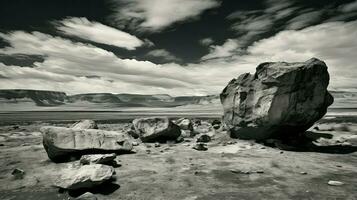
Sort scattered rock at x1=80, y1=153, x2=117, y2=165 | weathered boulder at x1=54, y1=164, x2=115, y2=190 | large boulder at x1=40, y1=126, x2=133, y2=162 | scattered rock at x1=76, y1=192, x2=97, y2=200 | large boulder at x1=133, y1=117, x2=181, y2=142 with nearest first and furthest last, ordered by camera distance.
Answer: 1. scattered rock at x1=76, y1=192, x2=97, y2=200
2. weathered boulder at x1=54, y1=164, x2=115, y2=190
3. scattered rock at x1=80, y1=153, x2=117, y2=165
4. large boulder at x1=40, y1=126, x2=133, y2=162
5. large boulder at x1=133, y1=117, x2=181, y2=142

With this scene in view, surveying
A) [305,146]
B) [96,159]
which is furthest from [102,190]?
[305,146]

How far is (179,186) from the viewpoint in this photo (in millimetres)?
6484

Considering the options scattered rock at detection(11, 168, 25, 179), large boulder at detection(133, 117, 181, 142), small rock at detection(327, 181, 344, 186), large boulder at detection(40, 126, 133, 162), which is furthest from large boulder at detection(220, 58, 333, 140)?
scattered rock at detection(11, 168, 25, 179)

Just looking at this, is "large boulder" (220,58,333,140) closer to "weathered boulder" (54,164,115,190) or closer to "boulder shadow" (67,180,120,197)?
"boulder shadow" (67,180,120,197)

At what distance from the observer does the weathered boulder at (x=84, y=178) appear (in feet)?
19.4

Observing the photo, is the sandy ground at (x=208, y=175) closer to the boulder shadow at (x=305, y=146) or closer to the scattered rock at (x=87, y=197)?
the boulder shadow at (x=305, y=146)

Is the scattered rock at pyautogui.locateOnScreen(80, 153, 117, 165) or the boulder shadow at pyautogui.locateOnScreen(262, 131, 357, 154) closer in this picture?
the scattered rock at pyautogui.locateOnScreen(80, 153, 117, 165)

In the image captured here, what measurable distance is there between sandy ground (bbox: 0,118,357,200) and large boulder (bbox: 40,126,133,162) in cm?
48

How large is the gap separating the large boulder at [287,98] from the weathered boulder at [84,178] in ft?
26.8

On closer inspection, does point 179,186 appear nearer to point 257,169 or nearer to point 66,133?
point 257,169

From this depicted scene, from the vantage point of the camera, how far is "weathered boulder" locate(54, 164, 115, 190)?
5910 millimetres

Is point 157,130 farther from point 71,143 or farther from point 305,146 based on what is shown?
point 305,146

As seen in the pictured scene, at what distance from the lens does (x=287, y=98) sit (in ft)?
38.6

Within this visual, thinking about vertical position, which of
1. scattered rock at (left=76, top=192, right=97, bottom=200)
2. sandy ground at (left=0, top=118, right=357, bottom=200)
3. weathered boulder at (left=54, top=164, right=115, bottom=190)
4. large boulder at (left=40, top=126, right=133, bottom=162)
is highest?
large boulder at (left=40, top=126, right=133, bottom=162)
